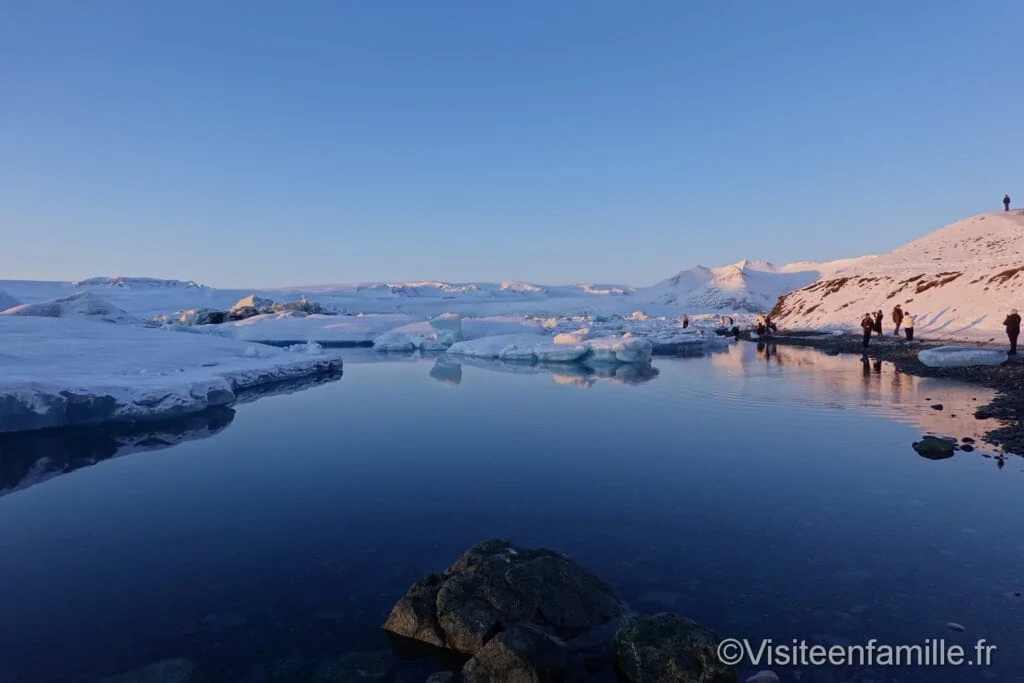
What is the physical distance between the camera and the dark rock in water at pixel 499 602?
4.15 m

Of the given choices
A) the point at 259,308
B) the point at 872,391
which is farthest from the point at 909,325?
the point at 259,308

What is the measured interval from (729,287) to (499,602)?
9731 centimetres

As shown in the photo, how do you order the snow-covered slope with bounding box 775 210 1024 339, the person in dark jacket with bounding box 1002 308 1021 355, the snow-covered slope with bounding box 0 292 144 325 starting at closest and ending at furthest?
the person in dark jacket with bounding box 1002 308 1021 355
the snow-covered slope with bounding box 775 210 1024 339
the snow-covered slope with bounding box 0 292 144 325

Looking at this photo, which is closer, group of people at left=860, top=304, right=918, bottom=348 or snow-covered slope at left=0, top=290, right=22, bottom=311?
group of people at left=860, top=304, right=918, bottom=348

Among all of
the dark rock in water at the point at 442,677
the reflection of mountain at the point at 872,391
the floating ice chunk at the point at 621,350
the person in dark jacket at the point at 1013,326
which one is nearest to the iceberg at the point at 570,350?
the floating ice chunk at the point at 621,350

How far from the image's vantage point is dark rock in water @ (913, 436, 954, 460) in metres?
8.35

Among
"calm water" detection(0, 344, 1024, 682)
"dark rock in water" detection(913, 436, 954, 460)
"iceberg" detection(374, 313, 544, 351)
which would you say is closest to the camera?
"calm water" detection(0, 344, 1024, 682)

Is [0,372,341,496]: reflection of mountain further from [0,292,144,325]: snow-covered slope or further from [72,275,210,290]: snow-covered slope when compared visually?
[72,275,210,290]: snow-covered slope

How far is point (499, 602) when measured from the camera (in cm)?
424

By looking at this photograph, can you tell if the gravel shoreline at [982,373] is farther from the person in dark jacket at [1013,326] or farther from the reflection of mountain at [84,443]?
the reflection of mountain at [84,443]

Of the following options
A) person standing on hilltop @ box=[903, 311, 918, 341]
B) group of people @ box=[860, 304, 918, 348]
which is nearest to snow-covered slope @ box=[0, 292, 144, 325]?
group of people @ box=[860, 304, 918, 348]

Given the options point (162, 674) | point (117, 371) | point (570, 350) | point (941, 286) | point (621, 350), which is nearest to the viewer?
point (162, 674)

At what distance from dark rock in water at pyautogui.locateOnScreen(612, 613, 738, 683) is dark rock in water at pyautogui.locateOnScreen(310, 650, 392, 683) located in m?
1.48

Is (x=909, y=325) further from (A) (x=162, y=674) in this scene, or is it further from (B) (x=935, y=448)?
(A) (x=162, y=674)
